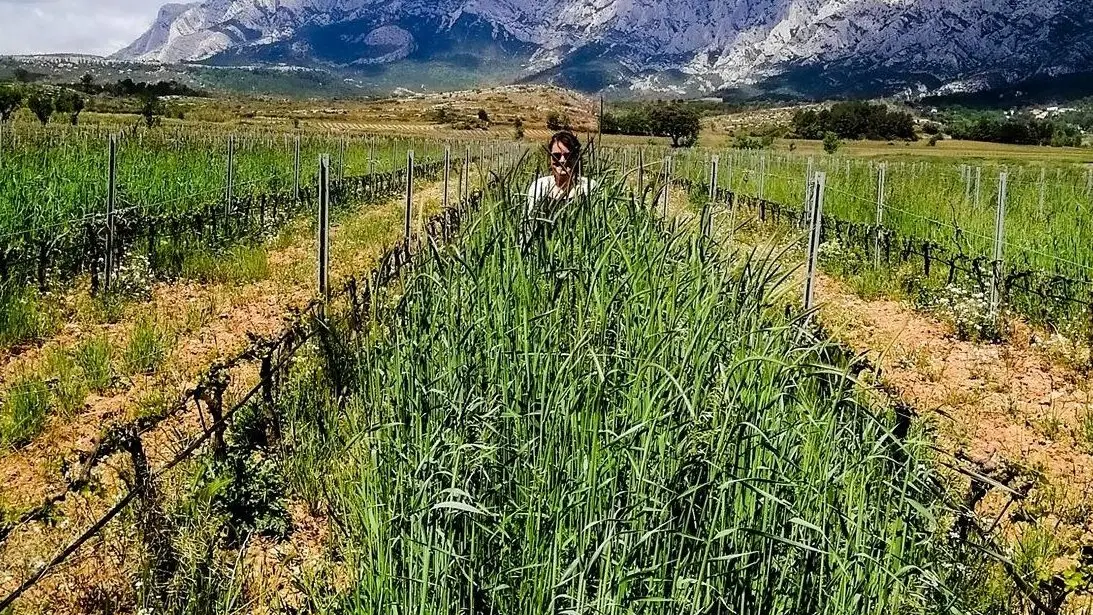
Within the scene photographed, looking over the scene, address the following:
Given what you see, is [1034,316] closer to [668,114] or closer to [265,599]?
[265,599]

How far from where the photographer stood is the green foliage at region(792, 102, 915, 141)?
85.5 metres

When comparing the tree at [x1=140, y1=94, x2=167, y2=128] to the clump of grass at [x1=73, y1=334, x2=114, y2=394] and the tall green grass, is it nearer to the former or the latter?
the clump of grass at [x1=73, y1=334, x2=114, y2=394]

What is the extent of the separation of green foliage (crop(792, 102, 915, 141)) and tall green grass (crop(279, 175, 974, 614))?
279ft

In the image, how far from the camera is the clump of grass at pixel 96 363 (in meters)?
5.70

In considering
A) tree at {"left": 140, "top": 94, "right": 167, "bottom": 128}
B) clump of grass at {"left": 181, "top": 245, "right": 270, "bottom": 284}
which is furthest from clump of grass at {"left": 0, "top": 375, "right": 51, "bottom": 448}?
tree at {"left": 140, "top": 94, "right": 167, "bottom": 128}

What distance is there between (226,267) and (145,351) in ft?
11.0

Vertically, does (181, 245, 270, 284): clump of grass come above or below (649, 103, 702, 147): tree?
below

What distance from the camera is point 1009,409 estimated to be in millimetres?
6086

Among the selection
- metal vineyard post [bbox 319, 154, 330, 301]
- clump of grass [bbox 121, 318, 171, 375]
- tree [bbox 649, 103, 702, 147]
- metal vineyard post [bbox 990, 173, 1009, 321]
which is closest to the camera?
clump of grass [bbox 121, 318, 171, 375]

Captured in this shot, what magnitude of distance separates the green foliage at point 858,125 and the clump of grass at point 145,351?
82.6 m

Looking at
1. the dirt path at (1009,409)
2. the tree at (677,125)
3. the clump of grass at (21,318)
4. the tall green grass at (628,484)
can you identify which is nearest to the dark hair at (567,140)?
the dirt path at (1009,409)

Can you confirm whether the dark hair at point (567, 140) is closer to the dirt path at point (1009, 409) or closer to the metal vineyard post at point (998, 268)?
the dirt path at point (1009, 409)

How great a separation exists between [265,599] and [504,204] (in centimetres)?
229

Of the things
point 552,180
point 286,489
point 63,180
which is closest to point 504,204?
point 552,180
